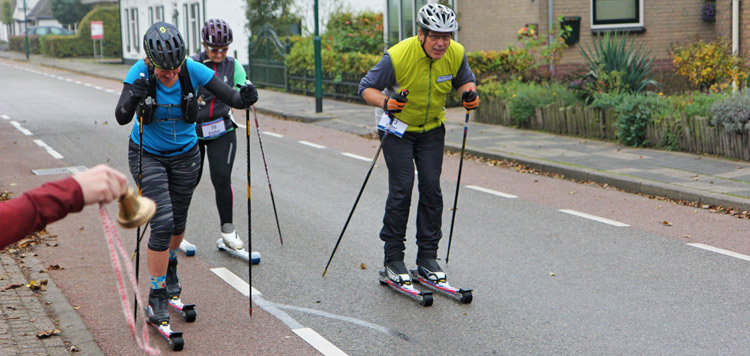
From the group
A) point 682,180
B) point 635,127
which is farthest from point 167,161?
point 635,127

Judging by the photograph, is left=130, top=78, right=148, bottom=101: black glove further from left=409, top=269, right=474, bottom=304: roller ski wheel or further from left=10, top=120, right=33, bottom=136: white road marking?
left=10, top=120, right=33, bottom=136: white road marking

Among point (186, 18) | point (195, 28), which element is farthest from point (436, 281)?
point (186, 18)

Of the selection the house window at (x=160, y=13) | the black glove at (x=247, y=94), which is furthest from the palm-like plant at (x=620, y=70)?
the house window at (x=160, y=13)

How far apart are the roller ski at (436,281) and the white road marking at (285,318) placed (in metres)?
1.11

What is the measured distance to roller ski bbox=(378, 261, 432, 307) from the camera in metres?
6.05

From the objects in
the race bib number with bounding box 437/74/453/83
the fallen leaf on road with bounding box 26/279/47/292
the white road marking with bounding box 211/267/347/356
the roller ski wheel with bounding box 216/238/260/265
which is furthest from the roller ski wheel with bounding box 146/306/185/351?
the race bib number with bounding box 437/74/453/83

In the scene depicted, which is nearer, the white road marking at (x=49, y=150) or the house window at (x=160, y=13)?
the white road marking at (x=49, y=150)

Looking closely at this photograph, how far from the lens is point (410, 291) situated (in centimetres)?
618

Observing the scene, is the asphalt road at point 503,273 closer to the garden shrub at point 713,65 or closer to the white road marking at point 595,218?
the white road marking at point 595,218

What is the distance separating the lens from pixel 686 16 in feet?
64.5

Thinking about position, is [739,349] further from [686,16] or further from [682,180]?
[686,16]

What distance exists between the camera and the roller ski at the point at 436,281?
240 inches

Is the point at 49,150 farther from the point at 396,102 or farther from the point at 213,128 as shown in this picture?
the point at 396,102

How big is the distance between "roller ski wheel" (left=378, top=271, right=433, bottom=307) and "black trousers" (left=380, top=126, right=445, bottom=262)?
0.19m
